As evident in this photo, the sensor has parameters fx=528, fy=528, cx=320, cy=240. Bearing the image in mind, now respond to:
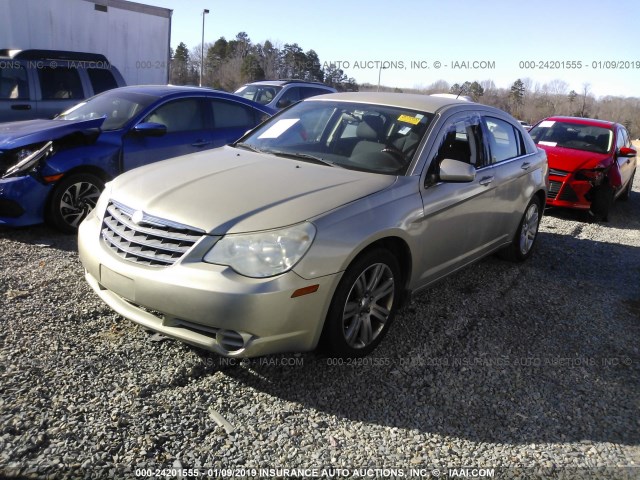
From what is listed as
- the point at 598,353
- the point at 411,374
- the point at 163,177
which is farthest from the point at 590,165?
the point at 163,177

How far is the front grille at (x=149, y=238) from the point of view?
9.25 ft

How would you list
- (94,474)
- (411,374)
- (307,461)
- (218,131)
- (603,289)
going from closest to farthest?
(94,474), (307,461), (411,374), (603,289), (218,131)

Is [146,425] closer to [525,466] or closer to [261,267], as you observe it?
[261,267]

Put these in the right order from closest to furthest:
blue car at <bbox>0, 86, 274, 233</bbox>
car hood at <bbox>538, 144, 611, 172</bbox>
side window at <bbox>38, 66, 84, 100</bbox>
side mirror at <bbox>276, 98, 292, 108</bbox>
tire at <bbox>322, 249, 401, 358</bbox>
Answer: tire at <bbox>322, 249, 401, 358</bbox> → blue car at <bbox>0, 86, 274, 233</bbox> → side window at <bbox>38, 66, 84, 100</bbox> → car hood at <bbox>538, 144, 611, 172</bbox> → side mirror at <bbox>276, 98, 292, 108</bbox>

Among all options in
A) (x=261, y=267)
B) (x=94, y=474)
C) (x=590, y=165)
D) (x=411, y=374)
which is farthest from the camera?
(x=590, y=165)

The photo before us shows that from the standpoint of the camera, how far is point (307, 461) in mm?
2479

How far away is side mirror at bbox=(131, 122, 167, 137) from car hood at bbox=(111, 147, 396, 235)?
6.22ft

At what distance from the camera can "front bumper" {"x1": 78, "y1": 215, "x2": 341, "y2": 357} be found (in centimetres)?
266

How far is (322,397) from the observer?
2979 millimetres

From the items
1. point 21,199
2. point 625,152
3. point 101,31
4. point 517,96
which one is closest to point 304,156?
point 21,199

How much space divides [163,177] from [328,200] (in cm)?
115

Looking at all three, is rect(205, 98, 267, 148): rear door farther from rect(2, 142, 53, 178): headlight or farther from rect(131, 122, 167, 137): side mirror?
rect(2, 142, 53, 178): headlight

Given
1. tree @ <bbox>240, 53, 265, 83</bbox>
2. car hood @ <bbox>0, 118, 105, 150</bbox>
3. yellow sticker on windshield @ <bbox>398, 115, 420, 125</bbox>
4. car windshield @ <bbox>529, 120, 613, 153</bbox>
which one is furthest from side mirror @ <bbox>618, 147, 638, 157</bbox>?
tree @ <bbox>240, 53, 265, 83</bbox>

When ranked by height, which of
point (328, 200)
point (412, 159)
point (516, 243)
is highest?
point (412, 159)
